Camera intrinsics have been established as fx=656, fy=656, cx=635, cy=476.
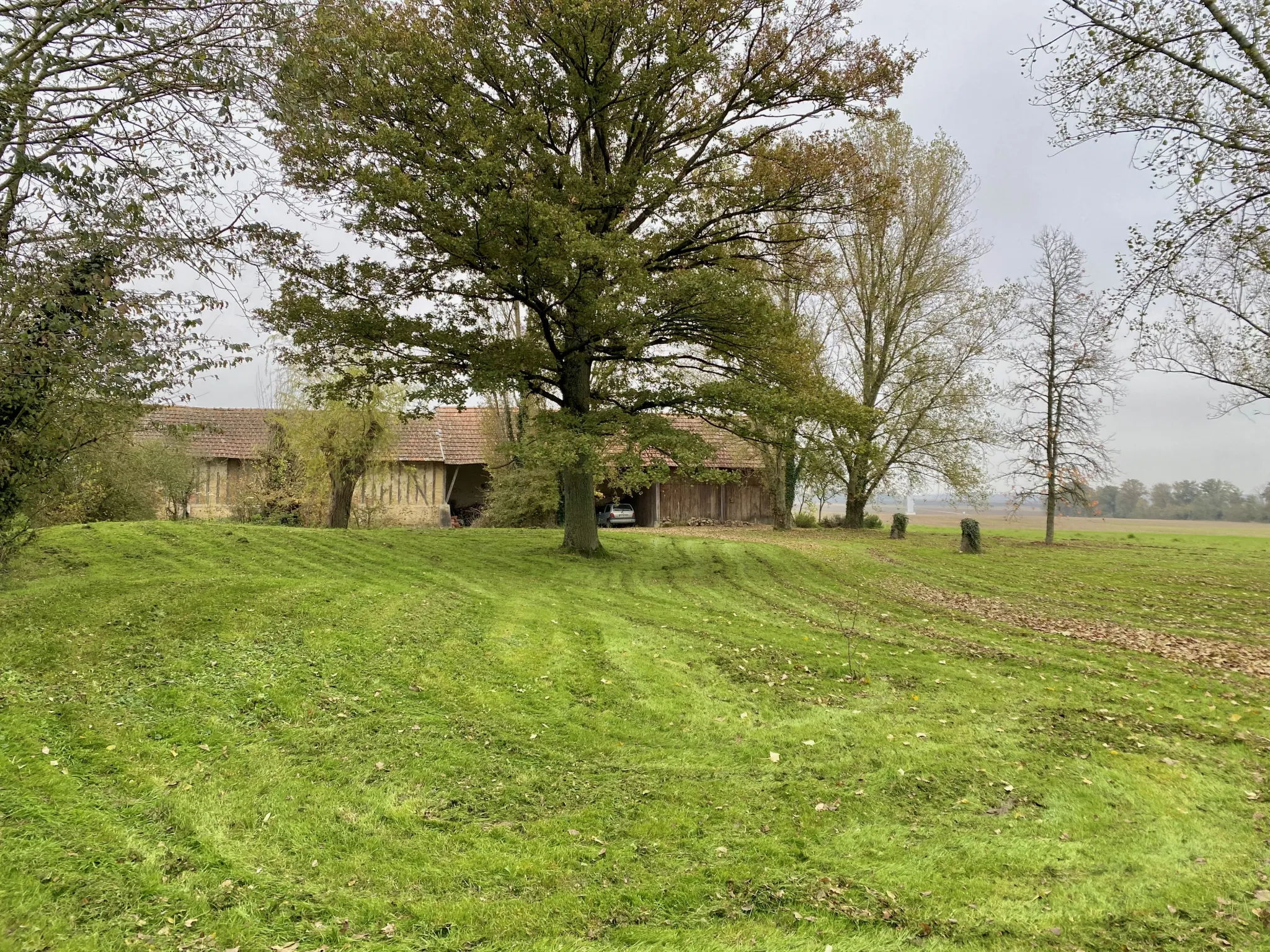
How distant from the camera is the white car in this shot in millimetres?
29500

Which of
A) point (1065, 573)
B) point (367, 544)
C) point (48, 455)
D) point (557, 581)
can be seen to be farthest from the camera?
point (1065, 573)

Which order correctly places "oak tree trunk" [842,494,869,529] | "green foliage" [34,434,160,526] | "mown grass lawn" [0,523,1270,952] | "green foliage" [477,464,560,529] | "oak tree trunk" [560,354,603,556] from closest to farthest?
"mown grass lawn" [0,523,1270,952]
"oak tree trunk" [560,354,603,556]
"green foliage" [34,434,160,526]
"green foliage" [477,464,560,529]
"oak tree trunk" [842,494,869,529]

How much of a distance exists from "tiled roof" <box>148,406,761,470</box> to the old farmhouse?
4 centimetres

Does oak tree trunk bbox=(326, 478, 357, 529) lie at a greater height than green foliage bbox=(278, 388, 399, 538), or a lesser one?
lesser

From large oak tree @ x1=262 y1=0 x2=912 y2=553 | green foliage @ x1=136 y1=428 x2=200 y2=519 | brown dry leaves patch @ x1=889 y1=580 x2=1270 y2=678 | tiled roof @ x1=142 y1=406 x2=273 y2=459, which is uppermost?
large oak tree @ x1=262 y1=0 x2=912 y2=553

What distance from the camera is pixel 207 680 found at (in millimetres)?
5660

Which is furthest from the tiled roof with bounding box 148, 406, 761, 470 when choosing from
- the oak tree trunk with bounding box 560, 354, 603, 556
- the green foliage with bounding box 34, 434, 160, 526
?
the oak tree trunk with bounding box 560, 354, 603, 556

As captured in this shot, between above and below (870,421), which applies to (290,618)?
below

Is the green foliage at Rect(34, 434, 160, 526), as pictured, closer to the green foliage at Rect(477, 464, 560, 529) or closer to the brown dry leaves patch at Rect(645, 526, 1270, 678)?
the green foliage at Rect(477, 464, 560, 529)

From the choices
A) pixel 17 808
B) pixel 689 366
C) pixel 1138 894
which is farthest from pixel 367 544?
pixel 1138 894

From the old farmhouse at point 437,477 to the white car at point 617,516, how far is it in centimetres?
65

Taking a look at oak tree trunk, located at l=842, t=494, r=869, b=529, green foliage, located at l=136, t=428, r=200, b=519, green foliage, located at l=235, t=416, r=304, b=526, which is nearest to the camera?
green foliage, located at l=136, t=428, r=200, b=519

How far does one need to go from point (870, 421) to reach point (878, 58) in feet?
22.9

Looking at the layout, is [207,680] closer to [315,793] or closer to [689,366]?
[315,793]
